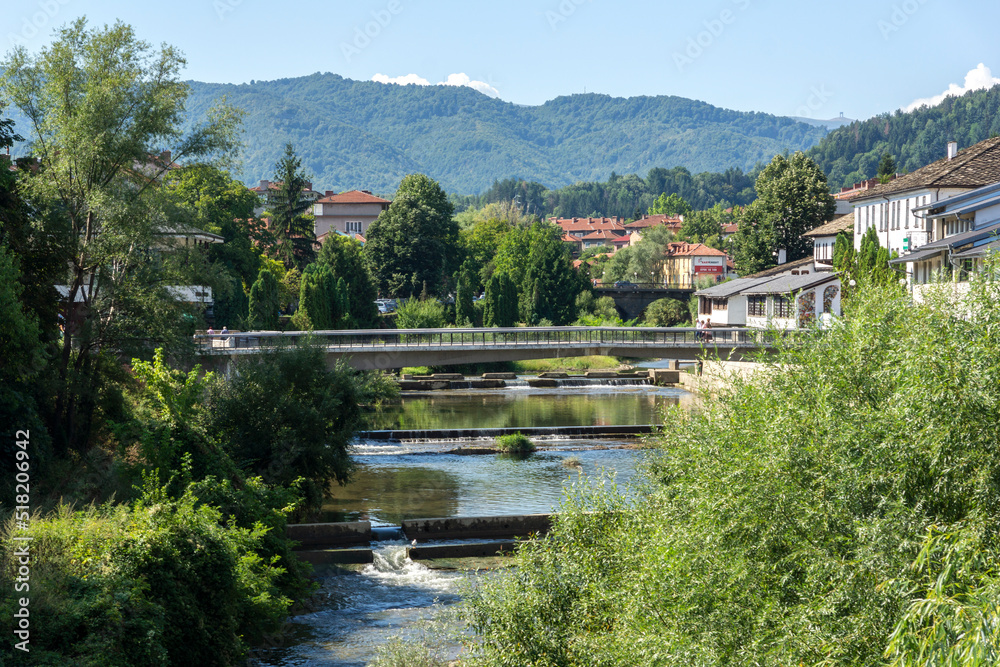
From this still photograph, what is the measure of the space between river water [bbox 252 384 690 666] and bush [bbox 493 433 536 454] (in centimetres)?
69

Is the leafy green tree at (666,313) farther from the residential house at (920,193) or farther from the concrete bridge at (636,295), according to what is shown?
the residential house at (920,193)

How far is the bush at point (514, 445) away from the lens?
42812 mm

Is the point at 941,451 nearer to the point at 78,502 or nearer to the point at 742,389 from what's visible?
the point at 742,389

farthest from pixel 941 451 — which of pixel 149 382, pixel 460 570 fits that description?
pixel 149 382

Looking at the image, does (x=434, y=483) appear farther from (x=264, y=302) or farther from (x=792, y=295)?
(x=264, y=302)

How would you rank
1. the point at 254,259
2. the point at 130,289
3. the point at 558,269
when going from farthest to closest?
A: the point at 558,269
the point at 254,259
the point at 130,289

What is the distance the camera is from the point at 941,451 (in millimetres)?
12000

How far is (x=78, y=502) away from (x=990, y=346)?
1891cm

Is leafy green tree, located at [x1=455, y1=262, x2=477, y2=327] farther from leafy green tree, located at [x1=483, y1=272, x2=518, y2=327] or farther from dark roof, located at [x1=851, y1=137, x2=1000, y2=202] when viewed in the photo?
dark roof, located at [x1=851, y1=137, x2=1000, y2=202]

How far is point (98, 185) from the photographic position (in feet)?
93.9

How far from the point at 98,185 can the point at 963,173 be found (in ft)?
151

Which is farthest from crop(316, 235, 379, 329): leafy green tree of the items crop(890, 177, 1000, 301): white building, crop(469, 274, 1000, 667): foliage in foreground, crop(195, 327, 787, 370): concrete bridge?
crop(469, 274, 1000, 667): foliage in foreground

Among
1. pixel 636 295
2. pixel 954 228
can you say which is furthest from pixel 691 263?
pixel 954 228

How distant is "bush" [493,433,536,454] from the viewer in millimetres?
42812
